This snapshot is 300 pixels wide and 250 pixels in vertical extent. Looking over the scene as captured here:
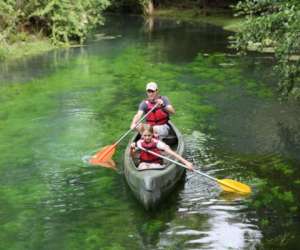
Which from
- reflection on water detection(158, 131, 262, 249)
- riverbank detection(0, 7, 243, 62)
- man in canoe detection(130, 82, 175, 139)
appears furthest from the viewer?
riverbank detection(0, 7, 243, 62)

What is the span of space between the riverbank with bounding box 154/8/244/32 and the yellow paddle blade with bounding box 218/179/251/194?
23.5 meters

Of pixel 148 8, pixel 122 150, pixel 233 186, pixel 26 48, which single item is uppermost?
pixel 233 186

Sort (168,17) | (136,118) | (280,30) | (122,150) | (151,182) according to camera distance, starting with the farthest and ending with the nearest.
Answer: (168,17) → (122,150) → (136,118) → (280,30) → (151,182)

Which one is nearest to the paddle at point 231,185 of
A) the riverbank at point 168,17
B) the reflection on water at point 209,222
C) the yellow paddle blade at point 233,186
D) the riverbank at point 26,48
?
the yellow paddle blade at point 233,186

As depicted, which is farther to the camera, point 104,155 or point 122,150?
point 122,150

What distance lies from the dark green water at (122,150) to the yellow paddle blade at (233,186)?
151 millimetres

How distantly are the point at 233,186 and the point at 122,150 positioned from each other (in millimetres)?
3406

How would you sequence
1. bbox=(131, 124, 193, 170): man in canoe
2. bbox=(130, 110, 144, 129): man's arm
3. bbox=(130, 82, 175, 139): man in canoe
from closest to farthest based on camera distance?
bbox=(131, 124, 193, 170): man in canoe < bbox=(130, 110, 144, 129): man's arm < bbox=(130, 82, 175, 139): man in canoe

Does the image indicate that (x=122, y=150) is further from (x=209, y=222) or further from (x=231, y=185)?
(x=209, y=222)

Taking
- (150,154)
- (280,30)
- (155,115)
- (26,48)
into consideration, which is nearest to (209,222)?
(150,154)

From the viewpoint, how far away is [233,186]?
891 cm

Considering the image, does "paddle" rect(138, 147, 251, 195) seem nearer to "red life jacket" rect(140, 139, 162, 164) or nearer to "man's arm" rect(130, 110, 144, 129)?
"red life jacket" rect(140, 139, 162, 164)

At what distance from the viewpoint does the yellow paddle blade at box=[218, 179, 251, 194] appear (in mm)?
8898

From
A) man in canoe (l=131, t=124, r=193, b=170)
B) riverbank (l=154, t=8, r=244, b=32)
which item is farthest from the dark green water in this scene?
riverbank (l=154, t=8, r=244, b=32)
